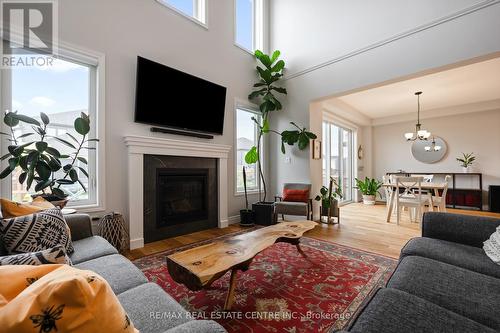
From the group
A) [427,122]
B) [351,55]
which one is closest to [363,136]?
[427,122]

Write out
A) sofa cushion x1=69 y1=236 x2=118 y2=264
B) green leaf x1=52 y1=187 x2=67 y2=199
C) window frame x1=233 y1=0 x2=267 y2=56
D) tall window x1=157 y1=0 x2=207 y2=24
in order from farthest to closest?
window frame x1=233 y1=0 x2=267 y2=56 < tall window x1=157 y1=0 x2=207 y2=24 < green leaf x1=52 y1=187 x2=67 y2=199 < sofa cushion x1=69 y1=236 x2=118 y2=264

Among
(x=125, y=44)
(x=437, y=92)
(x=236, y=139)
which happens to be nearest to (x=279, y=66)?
(x=236, y=139)

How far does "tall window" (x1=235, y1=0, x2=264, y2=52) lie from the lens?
14.1 ft

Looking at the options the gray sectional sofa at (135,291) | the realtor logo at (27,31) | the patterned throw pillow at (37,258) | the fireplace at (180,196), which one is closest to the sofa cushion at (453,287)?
the gray sectional sofa at (135,291)

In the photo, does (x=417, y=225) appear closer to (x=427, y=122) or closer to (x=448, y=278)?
(x=448, y=278)

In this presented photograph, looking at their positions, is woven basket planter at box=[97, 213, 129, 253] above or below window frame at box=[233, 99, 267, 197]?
below

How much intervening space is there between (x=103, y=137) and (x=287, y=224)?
2397mm

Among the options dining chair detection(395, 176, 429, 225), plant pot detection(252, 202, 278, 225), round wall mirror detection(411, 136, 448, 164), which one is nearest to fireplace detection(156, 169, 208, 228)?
plant pot detection(252, 202, 278, 225)

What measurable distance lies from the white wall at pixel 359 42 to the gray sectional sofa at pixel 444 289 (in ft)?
7.53

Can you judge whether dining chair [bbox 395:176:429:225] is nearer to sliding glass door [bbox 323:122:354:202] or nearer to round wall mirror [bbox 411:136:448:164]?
sliding glass door [bbox 323:122:354:202]

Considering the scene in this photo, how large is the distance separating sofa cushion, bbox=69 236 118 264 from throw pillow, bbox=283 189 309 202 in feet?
9.74

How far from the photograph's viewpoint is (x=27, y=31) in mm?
2221

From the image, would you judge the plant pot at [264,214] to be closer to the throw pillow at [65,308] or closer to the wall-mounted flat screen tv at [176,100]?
the wall-mounted flat screen tv at [176,100]

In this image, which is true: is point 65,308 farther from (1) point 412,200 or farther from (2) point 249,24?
(2) point 249,24
